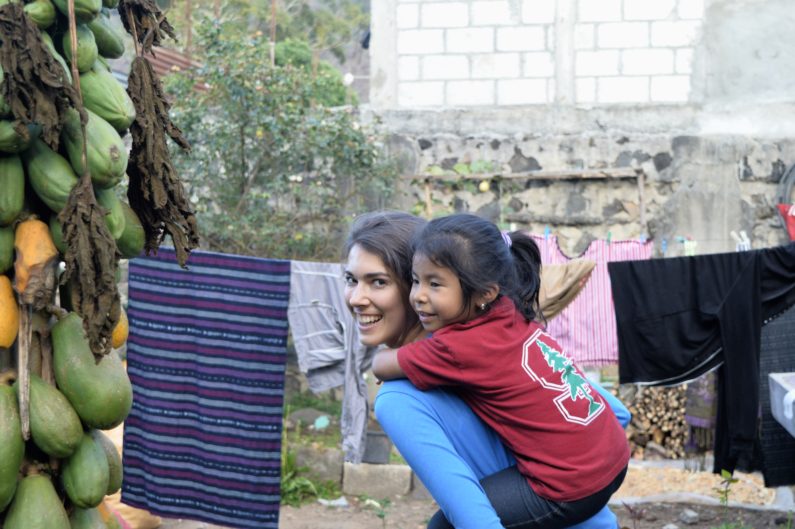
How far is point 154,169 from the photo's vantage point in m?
2.11

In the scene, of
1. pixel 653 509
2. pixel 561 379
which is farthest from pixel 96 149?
pixel 653 509

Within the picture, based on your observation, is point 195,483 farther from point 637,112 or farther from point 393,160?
point 637,112

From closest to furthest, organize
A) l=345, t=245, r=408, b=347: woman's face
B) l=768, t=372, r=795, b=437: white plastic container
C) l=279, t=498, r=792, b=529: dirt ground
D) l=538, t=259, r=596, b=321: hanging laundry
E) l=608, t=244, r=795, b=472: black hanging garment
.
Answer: l=345, t=245, r=408, b=347: woman's face → l=768, t=372, r=795, b=437: white plastic container → l=608, t=244, r=795, b=472: black hanging garment → l=538, t=259, r=596, b=321: hanging laundry → l=279, t=498, r=792, b=529: dirt ground

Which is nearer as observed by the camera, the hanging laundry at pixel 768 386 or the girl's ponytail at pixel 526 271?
the girl's ponytail at pixel 526 271

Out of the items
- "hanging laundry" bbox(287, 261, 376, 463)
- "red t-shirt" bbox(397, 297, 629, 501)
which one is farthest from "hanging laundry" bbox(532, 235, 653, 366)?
"red t-shirt" bbox(397, 297, 629, 501)

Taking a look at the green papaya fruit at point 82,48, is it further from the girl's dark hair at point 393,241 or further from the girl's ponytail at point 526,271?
the girl's ponytail at point 526,271

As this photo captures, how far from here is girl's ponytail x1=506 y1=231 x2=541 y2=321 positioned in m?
2.12

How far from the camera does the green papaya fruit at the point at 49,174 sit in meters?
1.95

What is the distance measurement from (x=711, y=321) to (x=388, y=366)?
3623 millimetres

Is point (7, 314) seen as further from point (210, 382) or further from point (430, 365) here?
point (210, 382)

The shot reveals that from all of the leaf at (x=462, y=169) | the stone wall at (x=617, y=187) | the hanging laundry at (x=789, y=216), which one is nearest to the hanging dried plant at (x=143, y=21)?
the stone wall at (x=617, y=187)

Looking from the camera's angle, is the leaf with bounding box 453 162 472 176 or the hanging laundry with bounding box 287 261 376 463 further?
the leaf with bounding box 453 162 472 176

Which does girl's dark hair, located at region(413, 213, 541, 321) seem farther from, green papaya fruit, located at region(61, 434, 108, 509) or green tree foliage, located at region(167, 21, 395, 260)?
green tree foliage, located at region(167, 21, 395, 260)

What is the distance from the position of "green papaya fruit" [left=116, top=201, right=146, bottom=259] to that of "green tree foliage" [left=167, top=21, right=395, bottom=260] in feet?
16.4
